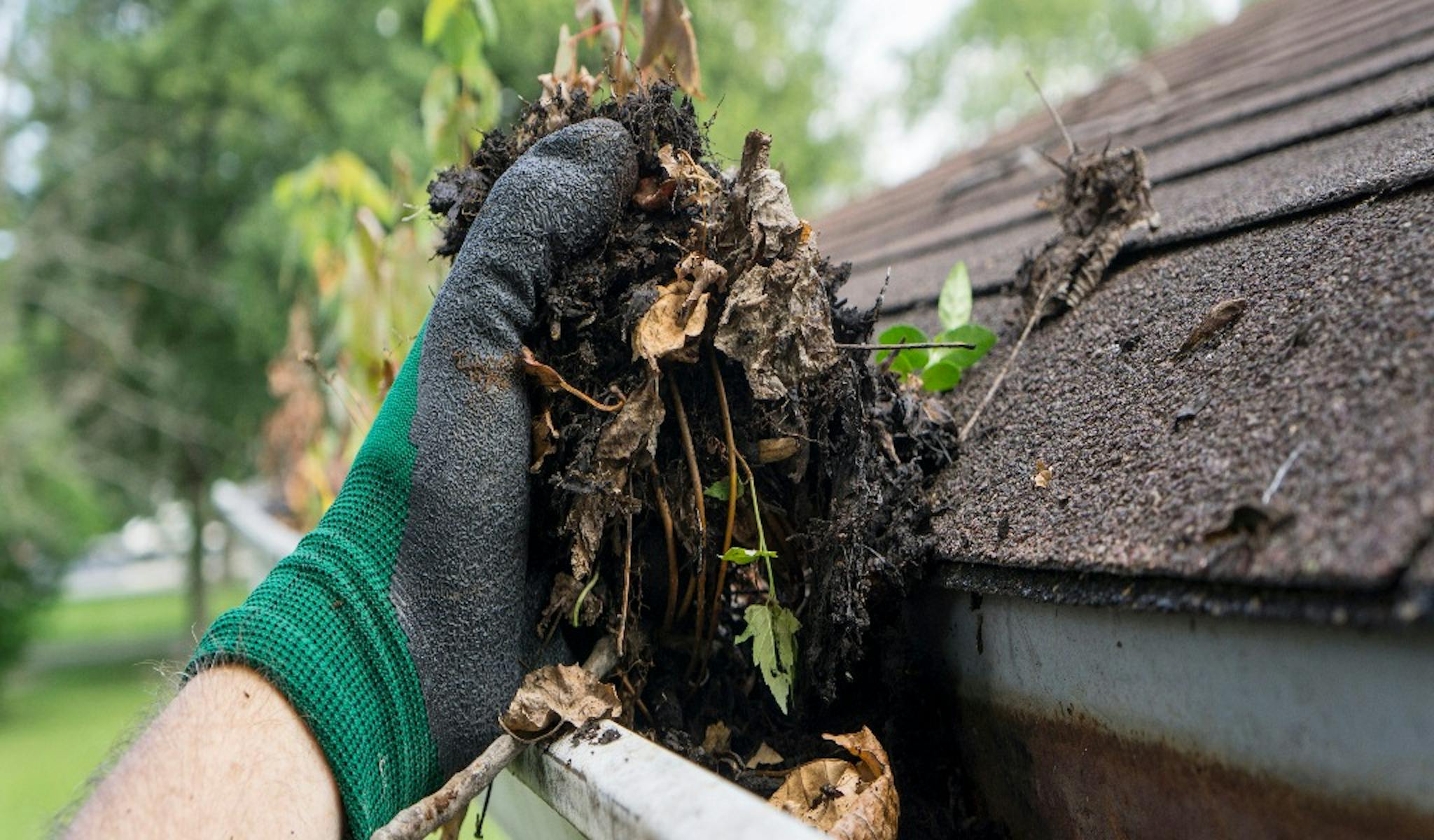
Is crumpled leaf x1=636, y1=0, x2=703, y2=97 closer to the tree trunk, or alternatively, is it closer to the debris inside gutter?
the debris inside gutter

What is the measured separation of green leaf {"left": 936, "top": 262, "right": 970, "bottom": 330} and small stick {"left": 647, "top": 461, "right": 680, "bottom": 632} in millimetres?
523

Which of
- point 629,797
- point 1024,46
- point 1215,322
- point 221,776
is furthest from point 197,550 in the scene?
point 1024,46

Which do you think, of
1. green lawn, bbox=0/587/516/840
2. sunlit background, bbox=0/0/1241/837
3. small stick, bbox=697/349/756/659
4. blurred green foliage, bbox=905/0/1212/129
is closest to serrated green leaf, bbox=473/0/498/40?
small stick, bbox=697/349/756/659

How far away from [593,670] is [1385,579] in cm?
74

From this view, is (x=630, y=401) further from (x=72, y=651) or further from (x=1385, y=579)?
(x=72, y=651)

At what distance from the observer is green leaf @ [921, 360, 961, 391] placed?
129 centimetres

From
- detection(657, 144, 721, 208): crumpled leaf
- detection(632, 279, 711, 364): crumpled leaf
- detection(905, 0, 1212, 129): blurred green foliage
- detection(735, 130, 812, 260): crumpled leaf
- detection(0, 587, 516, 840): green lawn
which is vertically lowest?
detection(0, 587, 516, 840): green lawn

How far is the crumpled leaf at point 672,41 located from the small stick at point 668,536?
1.84 feet

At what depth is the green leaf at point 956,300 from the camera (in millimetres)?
1363

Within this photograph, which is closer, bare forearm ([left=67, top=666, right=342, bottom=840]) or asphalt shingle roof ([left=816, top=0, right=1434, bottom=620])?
asphalt shingle roof ([left=816, top=0, right=1434, bottom=620])

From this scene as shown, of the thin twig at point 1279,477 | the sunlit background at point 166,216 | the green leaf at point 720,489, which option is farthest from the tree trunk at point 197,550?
the thin twig at point 1279,477

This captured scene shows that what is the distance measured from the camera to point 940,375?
50.9 inches

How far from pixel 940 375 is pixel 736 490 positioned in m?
0.40

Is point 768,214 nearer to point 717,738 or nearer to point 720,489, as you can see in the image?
point 720,489
